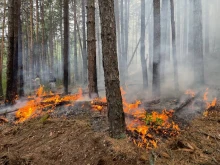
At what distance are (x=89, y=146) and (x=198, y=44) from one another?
33.9 ft

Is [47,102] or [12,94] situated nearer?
[47,102]

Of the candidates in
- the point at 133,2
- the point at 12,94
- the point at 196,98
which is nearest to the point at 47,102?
the point at 12,94

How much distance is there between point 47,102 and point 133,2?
34469 millimetres

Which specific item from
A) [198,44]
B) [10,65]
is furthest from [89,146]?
[198,44]

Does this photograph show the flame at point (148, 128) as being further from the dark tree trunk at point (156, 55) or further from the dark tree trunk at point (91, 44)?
the dark tree trunk at point (156, 55)

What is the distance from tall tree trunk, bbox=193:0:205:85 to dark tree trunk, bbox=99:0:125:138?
883 centimetres

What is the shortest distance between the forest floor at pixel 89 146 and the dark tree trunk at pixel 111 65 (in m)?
0.47

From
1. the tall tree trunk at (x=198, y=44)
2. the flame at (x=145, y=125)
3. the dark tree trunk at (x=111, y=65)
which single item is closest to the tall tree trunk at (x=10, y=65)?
the flame at (x=145, y=125)

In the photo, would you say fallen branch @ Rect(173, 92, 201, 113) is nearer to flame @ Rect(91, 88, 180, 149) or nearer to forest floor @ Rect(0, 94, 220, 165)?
forest floor @ Rect(0, 94, 220, 165)

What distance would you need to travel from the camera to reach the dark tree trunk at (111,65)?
4.37m

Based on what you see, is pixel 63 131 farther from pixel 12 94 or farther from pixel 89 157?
pixel 12 94

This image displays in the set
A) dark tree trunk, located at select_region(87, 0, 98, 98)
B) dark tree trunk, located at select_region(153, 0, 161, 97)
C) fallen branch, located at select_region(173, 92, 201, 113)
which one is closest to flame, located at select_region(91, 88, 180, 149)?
fallen branch, located at select_region(173, 92, 201, 113)

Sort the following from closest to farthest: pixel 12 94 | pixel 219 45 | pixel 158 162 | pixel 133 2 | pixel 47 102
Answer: pixel 158 162, pixel 47 102, pixel 12 94, pixel 219 45, pixel 133 2

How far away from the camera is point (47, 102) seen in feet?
24.8
